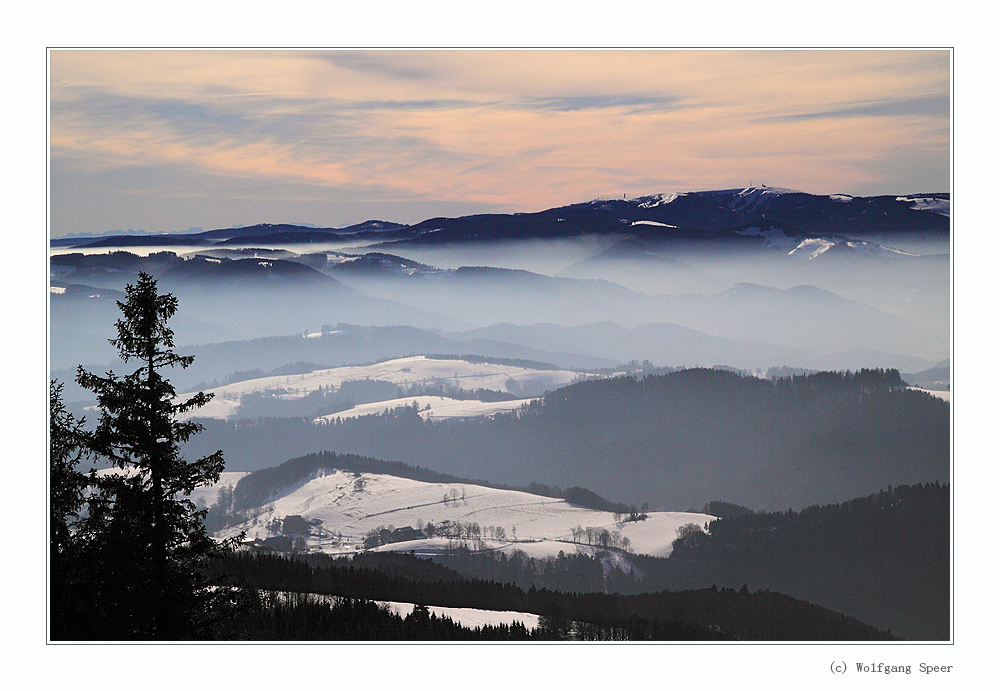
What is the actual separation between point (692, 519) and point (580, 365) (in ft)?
45.9

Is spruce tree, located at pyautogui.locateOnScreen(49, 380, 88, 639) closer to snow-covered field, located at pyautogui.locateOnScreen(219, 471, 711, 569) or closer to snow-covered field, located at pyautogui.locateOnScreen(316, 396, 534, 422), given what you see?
snow-covered field, located at pyautogui.locateOnScreen(219, 471, 711, 569)

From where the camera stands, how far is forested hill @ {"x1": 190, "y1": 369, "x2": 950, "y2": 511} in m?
57.0

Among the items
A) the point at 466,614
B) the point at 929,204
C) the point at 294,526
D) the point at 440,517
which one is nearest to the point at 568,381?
the point at 440,517

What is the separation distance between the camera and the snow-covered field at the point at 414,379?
186 feet

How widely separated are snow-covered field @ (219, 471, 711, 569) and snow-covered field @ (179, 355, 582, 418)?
7803mm

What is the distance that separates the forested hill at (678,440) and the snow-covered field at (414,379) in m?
1.29

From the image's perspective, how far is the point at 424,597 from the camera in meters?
30.7

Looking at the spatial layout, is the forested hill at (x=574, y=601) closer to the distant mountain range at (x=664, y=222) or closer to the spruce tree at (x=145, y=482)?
the distant mountain range at (x=664, y=222)

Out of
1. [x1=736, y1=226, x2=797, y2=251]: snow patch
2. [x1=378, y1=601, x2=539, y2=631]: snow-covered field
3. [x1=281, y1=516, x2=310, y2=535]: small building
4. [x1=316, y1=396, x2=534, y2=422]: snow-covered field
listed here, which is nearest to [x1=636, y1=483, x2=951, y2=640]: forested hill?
[x1=736, y1=226, x2=797, y2=251]: snow patch

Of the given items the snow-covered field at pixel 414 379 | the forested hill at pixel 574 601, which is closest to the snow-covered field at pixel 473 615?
the forested hill at pixel 574 601

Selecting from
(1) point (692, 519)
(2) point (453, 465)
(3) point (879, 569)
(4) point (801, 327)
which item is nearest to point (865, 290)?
(4) point (801, 327)

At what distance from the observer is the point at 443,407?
61125 mm

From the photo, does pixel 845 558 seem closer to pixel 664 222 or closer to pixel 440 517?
pixel 440 517

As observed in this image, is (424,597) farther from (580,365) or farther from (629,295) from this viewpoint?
(580,365)
